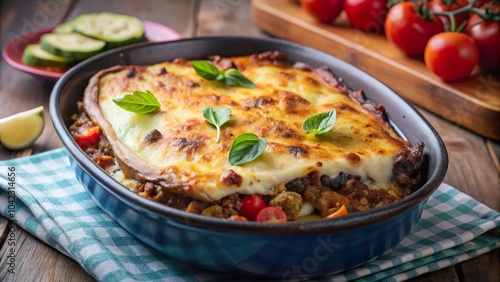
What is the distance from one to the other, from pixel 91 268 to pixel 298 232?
99 cm

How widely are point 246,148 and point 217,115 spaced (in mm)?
373

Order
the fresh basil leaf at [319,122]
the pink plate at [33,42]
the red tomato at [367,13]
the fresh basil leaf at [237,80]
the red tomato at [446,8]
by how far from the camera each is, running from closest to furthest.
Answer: the fresh basil leaf at [319,122], the fresh basil leaf at [237,80], the pink plate at [33,42], the red tomato at [446,8], the red tomato at [367,13]

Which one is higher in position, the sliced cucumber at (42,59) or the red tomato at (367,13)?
the red tomato at (367,13)

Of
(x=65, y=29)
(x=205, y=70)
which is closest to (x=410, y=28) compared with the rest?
(x=205, y=70)

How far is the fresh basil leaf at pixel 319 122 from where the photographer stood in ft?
10.3

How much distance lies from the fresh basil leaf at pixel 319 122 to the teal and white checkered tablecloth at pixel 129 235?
0.68m

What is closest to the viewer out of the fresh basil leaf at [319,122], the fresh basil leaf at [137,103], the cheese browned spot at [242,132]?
the cheese browned spot at [242,132]

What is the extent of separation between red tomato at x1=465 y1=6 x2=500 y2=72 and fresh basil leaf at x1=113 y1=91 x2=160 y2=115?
261 cm

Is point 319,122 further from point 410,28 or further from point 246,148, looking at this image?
point 410,28

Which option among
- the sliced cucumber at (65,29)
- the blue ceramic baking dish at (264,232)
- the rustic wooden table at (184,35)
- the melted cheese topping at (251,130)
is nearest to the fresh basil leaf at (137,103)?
the melted cheese topping at (251,130)

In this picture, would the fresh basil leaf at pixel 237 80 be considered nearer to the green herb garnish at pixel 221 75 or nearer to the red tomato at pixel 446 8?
the green herb garnish at pixel 221 75

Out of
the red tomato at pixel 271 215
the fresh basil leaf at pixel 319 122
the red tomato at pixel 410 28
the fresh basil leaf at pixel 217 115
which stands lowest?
the red tomato at pixel 410 28

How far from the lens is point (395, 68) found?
4.82 m

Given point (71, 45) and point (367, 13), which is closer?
point (71, 45)
